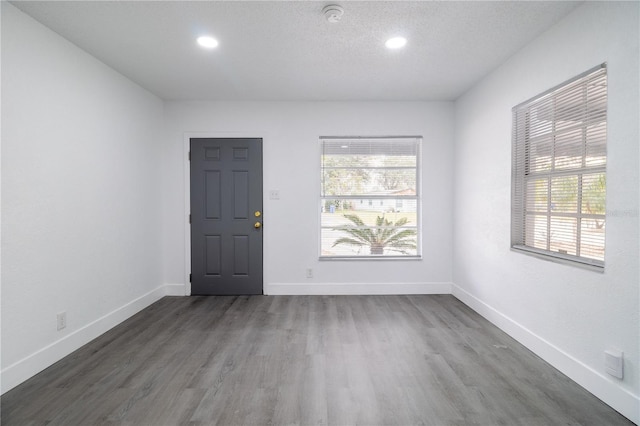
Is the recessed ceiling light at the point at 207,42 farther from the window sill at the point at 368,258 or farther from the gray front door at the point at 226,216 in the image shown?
the window sill at the point at 368,258

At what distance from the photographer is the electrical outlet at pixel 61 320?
2.55m

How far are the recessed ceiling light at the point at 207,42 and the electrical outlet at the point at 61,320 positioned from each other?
8.09 ft

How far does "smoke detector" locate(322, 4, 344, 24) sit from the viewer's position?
7.19 feet

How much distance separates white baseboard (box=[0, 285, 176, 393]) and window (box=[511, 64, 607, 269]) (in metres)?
3.89

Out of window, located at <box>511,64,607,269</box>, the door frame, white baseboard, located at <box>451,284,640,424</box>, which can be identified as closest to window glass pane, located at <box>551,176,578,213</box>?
window, located at <box>511,64,607,269</box>

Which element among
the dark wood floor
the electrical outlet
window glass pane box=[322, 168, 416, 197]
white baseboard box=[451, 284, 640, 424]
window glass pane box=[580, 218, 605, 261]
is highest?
window glass pane box=[322, 168, 416, 197]

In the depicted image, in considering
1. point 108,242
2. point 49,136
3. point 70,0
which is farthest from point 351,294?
point 70,0

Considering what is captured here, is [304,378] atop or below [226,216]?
below

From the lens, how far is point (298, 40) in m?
2.65

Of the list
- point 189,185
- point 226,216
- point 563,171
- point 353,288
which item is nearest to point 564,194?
point 563,171

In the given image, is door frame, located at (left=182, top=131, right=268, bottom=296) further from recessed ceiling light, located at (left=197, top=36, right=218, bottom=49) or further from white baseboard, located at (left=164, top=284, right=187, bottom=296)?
recessed ceiling light, located at (left=197, top=36, right=218, bottom=49)

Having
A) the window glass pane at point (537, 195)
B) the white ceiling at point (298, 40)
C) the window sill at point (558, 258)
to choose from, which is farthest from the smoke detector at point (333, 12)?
the window sill at point (558, 258)

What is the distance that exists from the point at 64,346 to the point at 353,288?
9.97ft

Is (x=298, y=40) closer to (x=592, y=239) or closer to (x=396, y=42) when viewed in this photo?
(x=396, y=42)
